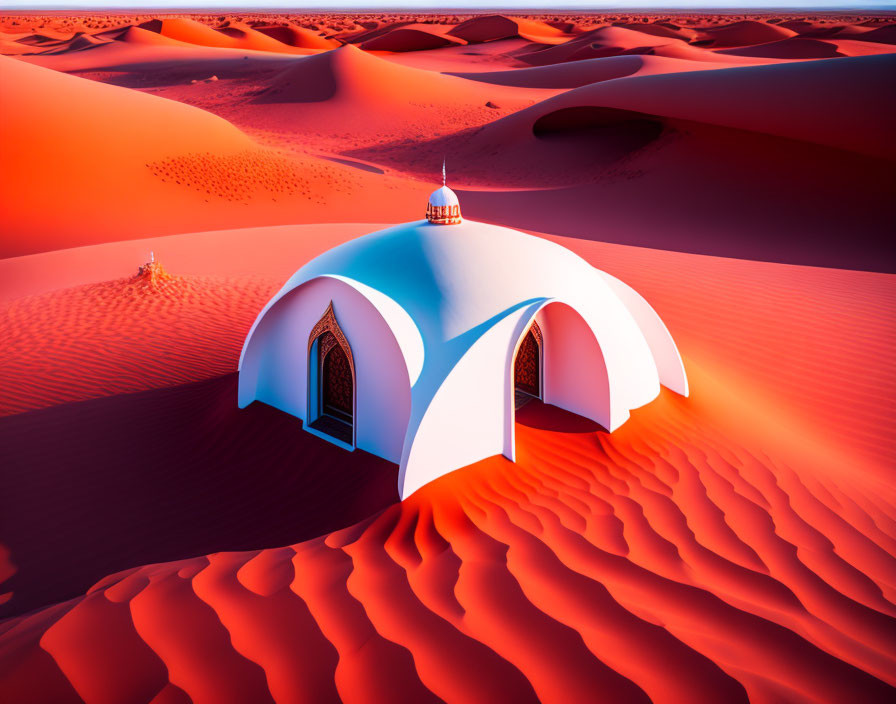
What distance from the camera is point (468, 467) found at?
6.09 metres

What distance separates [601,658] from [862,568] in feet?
8.49

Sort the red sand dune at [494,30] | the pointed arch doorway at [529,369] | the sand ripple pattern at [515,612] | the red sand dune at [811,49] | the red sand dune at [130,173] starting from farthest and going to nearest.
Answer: the red sand dune at [494,30], the red sand dune at [811,49], the red sand dune at [130,173], the pointed arch doorway at [529,369], the sand ripple pattern at [515,612]

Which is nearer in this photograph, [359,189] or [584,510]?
[584,510]

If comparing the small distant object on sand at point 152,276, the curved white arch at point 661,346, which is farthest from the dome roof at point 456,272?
the small distant object on sand at point 152,276

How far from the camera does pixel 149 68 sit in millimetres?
54719

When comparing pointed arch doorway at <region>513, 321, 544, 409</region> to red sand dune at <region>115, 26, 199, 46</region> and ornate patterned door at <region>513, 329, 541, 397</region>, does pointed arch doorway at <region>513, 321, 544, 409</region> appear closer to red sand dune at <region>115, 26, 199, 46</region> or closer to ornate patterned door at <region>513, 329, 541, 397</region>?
ornate patterned door at <region>513, 329, 541, 397</region>

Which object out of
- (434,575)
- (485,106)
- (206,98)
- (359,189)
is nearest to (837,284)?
(434,575)

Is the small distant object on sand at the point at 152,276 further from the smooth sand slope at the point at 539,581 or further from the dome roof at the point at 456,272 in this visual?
the dome roof at the point at 456,272

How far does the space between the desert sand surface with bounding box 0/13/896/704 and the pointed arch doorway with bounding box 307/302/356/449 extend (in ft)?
0.90

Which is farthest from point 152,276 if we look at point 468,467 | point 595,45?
point 595,45

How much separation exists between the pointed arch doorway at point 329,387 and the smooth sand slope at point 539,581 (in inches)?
17.8

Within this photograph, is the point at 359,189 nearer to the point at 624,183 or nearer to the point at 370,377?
the point at 624,183

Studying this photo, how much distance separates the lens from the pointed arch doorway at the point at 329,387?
7008 millimetres

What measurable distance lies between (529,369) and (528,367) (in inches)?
1.2
